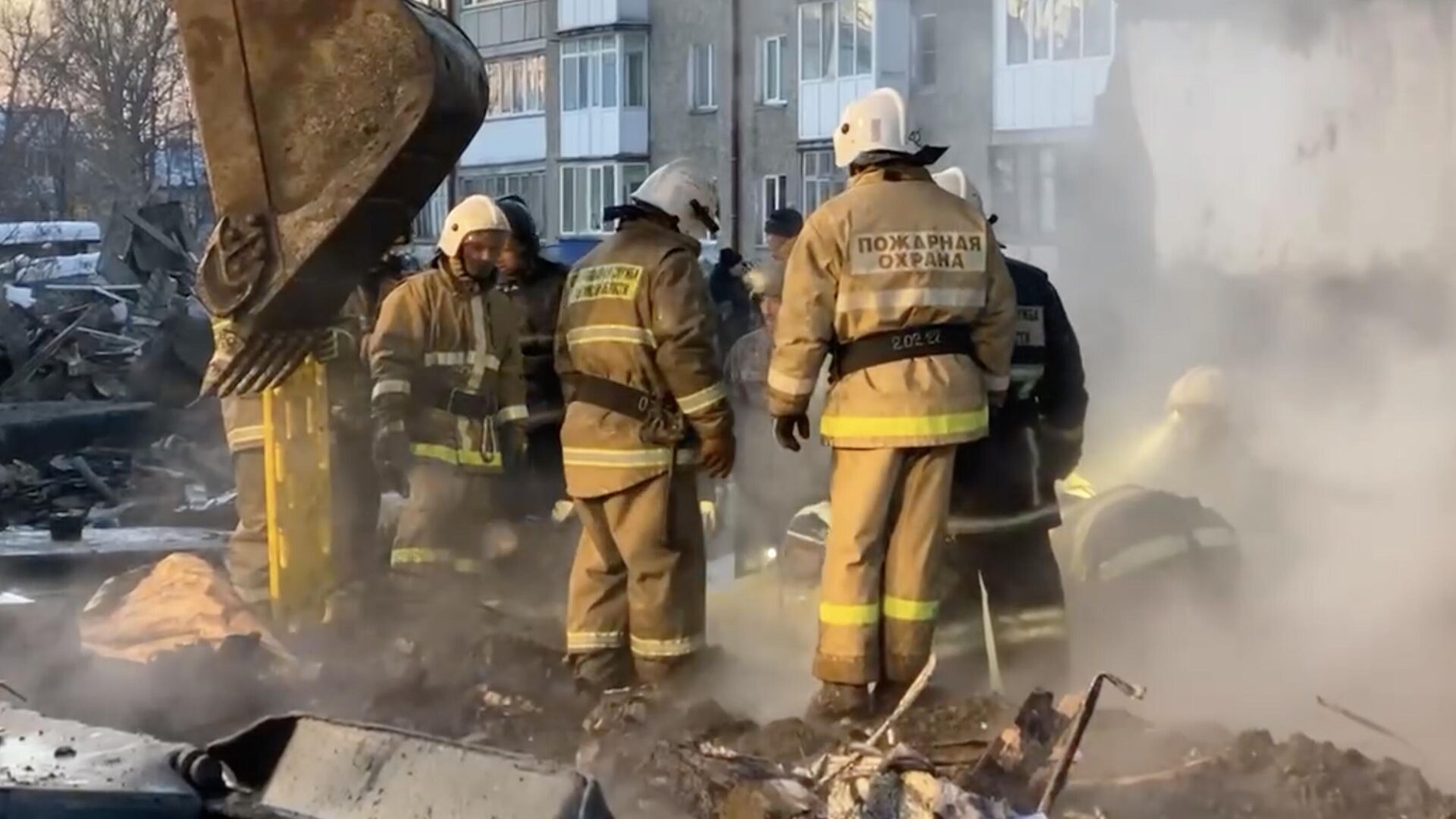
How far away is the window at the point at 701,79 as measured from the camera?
116 feet

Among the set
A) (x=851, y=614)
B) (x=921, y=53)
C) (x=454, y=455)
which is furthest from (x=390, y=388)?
(x=921, y=53)

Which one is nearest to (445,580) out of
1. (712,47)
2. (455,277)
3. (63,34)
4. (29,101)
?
(455,277)

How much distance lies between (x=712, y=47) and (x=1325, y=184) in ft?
77.8

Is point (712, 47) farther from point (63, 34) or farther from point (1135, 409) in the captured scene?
point (1135, 409)

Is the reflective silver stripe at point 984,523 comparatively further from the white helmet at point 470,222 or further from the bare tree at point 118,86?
the bare tree at point 118,86

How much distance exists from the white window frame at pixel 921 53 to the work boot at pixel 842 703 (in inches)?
573

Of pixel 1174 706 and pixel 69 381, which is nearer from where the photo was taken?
pixel 1174 706

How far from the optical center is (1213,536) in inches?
312

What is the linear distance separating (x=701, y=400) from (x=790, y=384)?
55 cm

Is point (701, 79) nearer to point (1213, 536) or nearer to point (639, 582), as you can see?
point (1213, 536)

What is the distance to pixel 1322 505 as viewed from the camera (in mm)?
10453

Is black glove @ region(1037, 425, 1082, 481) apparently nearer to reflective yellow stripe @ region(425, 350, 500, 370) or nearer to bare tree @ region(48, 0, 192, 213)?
reflective yellow stripe @ region(425, 350, 500, 370)

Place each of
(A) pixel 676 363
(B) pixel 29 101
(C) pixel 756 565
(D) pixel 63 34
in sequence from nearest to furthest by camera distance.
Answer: (A) pixel 676 363 → (C) pixel 756 565 → (B) pixel 29 101 → (D) pixel 63 34

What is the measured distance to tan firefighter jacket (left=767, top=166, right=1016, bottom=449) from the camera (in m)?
6.04
